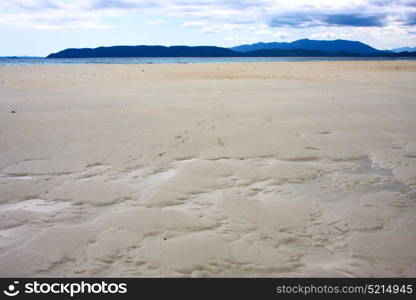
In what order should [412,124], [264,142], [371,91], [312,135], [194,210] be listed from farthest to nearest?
[371,91]
[412,124]
[312,135]
[264,142]
[194,210]

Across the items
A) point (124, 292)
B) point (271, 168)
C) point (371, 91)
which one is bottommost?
point (124, 292)

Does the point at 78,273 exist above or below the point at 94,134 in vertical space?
below

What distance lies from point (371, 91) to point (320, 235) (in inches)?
462

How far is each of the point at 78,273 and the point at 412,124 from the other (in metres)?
7.80

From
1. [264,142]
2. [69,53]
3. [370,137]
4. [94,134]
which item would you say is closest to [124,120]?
[94,134]

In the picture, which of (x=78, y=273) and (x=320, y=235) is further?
(x=320, y=235)

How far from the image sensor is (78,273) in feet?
9.74

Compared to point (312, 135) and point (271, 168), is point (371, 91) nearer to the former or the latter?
point (312, 135)

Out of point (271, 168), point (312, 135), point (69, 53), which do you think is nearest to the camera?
point (271, 168)

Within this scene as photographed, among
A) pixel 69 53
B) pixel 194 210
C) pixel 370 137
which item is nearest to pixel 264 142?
pixel 370 137

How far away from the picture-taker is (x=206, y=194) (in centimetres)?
448

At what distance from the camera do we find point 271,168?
542 centimetres

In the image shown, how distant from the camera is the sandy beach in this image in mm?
3164

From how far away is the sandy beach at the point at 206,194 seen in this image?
10.4 ft
